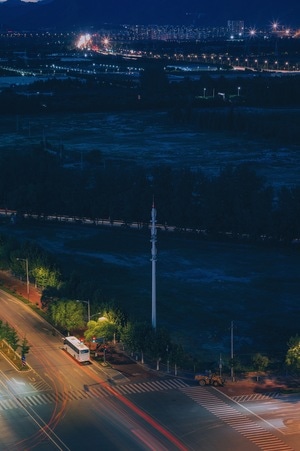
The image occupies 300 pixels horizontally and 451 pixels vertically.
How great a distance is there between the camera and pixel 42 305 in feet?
161

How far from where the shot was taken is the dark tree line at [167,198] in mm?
65250

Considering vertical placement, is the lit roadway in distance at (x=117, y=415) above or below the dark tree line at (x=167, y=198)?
below

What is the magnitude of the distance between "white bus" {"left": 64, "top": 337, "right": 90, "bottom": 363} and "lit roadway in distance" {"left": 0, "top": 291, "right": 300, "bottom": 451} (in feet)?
1.25

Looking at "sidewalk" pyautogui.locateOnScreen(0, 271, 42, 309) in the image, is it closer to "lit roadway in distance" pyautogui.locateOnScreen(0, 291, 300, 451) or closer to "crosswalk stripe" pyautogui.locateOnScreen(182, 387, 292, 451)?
"lit roadway in distance" pyautogui.locateOnScreen(0, 291, 300, 451)

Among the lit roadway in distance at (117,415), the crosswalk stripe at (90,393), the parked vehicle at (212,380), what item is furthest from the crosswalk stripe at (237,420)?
the crosswalk stripe at (90,393)

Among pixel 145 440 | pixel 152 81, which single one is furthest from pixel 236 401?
pixel 152 81

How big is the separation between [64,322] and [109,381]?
278 inches

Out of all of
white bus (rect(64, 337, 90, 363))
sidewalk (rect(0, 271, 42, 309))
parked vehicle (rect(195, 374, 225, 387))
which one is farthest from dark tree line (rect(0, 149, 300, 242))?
parked vehicle (rect(195, 374, 225, 387))

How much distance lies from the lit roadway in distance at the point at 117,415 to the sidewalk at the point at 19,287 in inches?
414

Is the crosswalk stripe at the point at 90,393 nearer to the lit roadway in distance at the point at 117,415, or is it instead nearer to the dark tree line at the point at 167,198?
the lit roadway in distance at the point at 117,415

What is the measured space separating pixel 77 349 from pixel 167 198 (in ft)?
106

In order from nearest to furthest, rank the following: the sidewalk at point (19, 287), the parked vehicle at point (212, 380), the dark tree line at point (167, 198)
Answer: the parked vehicle at point (212, 380), the sidewalk at point (19, 287), the dark tree line at point (167, 198)

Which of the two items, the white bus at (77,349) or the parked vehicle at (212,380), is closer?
the parked vehicle at (212,380)

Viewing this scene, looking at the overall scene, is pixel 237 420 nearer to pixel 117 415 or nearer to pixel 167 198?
pixel 117 415
